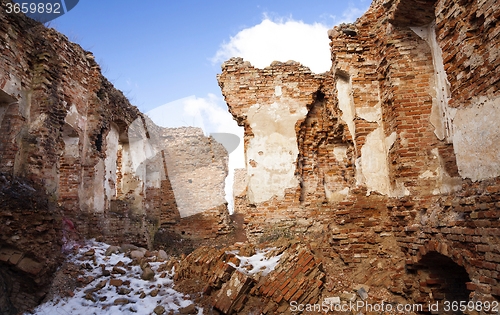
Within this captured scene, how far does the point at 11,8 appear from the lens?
6.09m

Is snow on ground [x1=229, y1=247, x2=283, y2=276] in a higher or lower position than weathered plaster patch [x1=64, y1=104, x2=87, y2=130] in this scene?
lower

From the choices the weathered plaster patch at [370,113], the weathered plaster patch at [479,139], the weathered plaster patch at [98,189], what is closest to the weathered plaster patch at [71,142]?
the weathered plaster patch at [98,189]

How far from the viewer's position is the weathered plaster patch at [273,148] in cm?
823

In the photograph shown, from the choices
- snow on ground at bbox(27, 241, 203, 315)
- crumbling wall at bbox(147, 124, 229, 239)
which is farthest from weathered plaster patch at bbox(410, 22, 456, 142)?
crumbling wall at bbox(147, 124, 229, 239)

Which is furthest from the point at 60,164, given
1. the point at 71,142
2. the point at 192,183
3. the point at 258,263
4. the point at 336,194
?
the point at 336,194

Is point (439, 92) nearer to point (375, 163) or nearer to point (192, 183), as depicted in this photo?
point (375, 163)

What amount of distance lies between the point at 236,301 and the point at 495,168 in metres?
3.54

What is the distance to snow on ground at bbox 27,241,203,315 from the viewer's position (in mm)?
4855

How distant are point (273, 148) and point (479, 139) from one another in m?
5.42

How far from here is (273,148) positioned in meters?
8.44

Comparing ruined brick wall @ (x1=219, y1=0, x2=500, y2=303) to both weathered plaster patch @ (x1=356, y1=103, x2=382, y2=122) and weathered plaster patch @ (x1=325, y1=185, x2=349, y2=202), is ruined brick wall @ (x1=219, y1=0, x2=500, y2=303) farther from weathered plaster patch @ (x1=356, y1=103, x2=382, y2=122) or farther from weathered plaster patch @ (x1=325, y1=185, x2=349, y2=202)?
weathered plaster patch @ (x1=325, y1=185, x2=349, y2=202)

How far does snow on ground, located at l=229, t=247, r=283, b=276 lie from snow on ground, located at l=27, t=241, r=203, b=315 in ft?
3.01

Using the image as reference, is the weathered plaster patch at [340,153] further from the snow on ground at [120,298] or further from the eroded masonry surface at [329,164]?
the snow on ground at [120,298]

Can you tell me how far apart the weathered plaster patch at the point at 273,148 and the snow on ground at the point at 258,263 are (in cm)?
259
